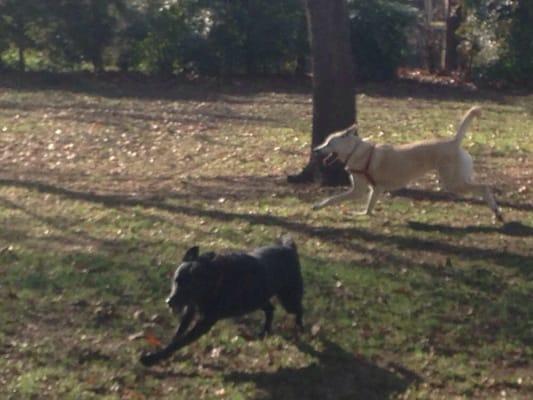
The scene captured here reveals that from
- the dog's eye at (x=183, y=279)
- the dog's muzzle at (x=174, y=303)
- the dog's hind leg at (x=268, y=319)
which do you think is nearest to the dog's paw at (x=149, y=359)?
the dog's muzzle at (x=174, y=303)

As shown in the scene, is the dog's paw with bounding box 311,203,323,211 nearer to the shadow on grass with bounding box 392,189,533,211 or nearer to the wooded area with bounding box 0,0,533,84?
the shadow on grass with bounding box 392,189,533,211

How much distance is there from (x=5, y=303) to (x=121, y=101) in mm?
13242

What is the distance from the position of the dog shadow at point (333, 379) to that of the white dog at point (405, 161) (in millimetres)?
3872

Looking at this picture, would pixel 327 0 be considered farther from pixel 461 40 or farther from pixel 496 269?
pixel 461 40

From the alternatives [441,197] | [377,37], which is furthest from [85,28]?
[441,197]

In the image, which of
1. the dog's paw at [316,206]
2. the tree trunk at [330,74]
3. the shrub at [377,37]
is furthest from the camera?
the shrub at [377,37]

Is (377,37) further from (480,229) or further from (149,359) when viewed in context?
(149,359)

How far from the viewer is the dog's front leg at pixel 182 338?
284 inches

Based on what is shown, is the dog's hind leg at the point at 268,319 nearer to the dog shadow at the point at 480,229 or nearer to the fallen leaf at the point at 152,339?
the fallen leaf at the point at 152,339

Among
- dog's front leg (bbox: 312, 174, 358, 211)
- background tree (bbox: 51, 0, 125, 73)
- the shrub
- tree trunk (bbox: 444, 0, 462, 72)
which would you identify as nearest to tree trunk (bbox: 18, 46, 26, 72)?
background tree (bbox: 51, 0, 125, 73)

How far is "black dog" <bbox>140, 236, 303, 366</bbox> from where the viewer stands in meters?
7.00

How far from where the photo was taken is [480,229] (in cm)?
1087

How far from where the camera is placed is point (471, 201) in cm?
1217

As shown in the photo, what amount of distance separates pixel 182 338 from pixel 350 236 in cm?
356
